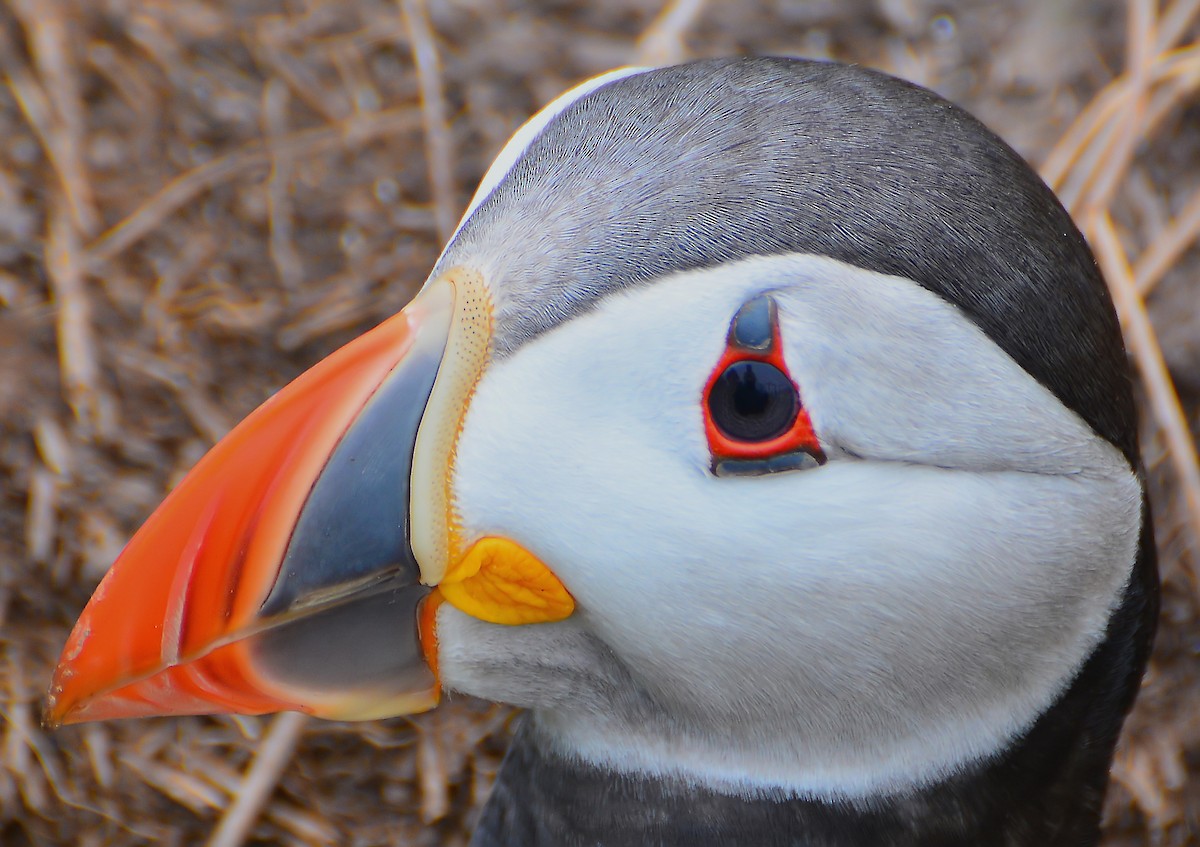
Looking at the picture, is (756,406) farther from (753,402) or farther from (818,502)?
(818,502)

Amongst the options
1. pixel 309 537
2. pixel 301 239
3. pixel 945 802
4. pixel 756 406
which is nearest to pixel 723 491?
pixel 756 406

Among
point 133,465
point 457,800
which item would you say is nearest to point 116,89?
point 133,465

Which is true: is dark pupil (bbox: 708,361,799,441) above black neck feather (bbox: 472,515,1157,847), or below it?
above

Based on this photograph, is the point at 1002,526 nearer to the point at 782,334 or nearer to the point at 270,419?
the point at 782,334

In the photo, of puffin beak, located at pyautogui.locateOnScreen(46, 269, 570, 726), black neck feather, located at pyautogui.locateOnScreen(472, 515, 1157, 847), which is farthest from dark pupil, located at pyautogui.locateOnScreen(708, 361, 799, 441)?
black neck feather, located at pyautogui.locateOnScreen(472, 515, 1157, 847)

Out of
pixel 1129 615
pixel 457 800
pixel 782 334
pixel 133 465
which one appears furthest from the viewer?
pixel 133 465

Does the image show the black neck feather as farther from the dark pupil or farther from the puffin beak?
the dark pupil

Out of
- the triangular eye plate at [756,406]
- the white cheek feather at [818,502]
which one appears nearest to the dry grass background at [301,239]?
the white cheek feather at [818,502]
